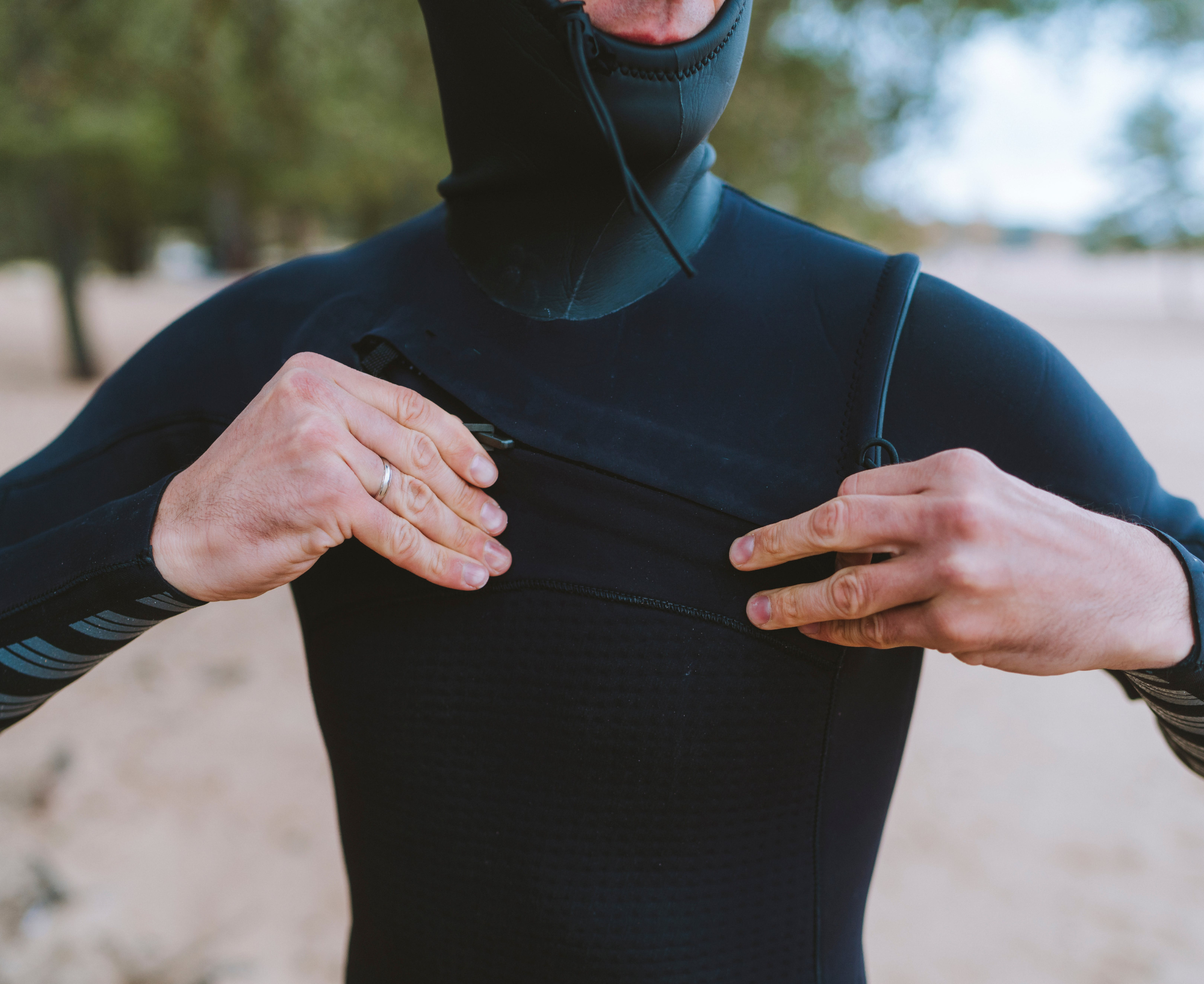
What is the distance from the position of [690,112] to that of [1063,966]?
10.9 feet

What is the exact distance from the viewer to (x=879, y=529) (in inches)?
30.9

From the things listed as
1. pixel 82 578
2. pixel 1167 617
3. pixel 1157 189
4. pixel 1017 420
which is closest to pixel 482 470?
pixel 82 578

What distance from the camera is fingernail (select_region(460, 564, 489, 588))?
94 centimetres

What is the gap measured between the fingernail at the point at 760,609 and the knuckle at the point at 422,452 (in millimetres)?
371

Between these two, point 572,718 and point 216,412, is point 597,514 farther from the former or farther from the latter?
point 216,412

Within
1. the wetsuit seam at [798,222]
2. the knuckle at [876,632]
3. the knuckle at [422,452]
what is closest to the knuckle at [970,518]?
the knuckle at [876,632]

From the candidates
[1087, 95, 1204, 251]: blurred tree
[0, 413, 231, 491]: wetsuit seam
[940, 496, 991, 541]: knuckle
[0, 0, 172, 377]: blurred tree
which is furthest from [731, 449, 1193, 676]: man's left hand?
[1087, 95, 1204, 251]: blurred tree

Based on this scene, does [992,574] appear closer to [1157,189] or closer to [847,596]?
[847,596]

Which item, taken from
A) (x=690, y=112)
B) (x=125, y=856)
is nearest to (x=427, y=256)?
(x=690, y=112)

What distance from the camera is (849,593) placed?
82 cm

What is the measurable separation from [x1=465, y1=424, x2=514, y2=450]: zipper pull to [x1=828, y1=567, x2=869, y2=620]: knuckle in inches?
15.1

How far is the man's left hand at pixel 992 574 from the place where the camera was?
755 millimetres

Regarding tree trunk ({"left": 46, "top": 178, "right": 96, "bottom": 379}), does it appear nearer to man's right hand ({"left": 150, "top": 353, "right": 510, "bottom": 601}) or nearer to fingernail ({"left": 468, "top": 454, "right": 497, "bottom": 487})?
man's right hand ({"left": 150, "top": 353, "right": 510, "bottom": 601})

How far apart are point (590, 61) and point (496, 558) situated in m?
0.53
